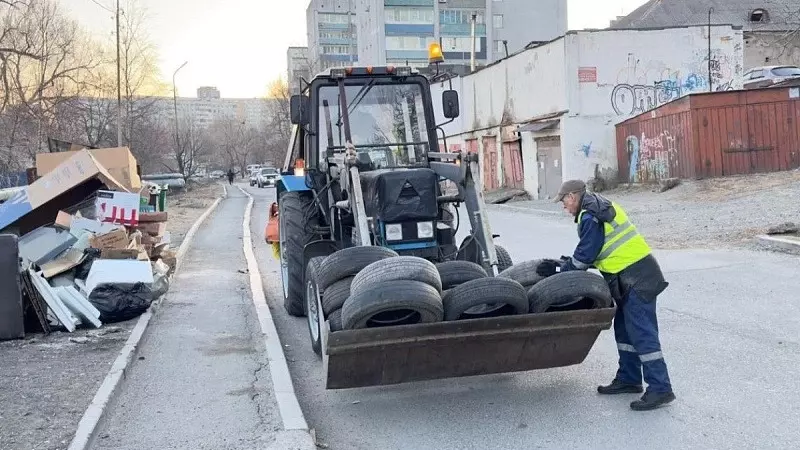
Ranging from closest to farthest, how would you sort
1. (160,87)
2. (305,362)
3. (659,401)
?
(659,401) < (305,362) < (160,87)

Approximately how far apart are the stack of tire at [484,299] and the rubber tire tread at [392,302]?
0.11 meters

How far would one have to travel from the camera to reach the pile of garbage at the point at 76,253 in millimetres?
8016

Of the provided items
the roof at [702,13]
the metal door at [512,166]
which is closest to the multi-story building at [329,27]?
the roof at [702,13]

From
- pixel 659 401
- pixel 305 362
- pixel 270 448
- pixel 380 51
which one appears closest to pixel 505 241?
pixel 305 362

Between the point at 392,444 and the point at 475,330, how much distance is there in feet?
3.00

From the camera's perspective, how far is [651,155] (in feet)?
80.5

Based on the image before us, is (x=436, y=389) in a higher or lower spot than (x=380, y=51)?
lower

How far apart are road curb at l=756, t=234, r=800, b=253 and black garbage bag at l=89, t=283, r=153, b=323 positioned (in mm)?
9555

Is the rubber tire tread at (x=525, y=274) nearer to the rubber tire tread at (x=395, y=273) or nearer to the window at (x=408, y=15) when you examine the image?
the rubber tire tread at (x=395, y=273)

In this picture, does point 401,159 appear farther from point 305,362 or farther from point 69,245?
point 69,245

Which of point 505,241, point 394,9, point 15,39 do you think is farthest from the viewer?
point 394,9

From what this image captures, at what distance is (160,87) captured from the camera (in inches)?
1698

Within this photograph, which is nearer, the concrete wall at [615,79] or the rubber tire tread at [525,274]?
the rubber tire tread at [525,274]

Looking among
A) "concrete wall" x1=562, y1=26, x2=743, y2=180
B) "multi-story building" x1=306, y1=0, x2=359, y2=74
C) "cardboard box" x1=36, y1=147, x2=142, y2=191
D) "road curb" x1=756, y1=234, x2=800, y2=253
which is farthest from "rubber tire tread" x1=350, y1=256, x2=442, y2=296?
"multi-story building" x1=306, y1=0, x2=359, y2=74
